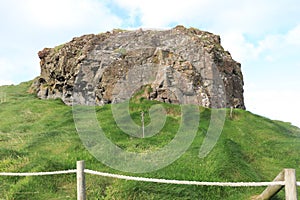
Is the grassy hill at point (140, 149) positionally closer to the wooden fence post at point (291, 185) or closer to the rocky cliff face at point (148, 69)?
the wooden fence post at point (291, 185)

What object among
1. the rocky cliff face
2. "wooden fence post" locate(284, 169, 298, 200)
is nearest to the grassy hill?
"wooden fence post" locate(284, 169, 298, 200)

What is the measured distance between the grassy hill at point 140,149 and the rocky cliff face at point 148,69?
5359mm

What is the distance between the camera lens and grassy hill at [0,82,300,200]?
9.45m

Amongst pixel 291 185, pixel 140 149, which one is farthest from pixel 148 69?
pixel 291 185

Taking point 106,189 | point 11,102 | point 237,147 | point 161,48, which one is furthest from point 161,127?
point 11,102

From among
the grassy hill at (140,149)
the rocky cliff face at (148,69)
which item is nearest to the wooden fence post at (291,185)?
the grassy hill at (140,149)

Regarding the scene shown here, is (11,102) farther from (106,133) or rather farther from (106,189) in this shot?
(106,189)

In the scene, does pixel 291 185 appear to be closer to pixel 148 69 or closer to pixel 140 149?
pixel 140 149

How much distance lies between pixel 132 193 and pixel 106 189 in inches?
37.3

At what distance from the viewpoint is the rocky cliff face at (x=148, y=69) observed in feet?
86.6

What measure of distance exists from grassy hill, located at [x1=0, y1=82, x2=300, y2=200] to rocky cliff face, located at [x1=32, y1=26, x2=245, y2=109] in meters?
5.36

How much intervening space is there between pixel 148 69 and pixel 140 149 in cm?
1569

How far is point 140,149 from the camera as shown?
1345 centimetres

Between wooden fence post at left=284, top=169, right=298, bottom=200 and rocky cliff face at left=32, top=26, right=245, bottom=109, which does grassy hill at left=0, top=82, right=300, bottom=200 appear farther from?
rocky cliff face at left=32, top=26, right=245, bottom=109
